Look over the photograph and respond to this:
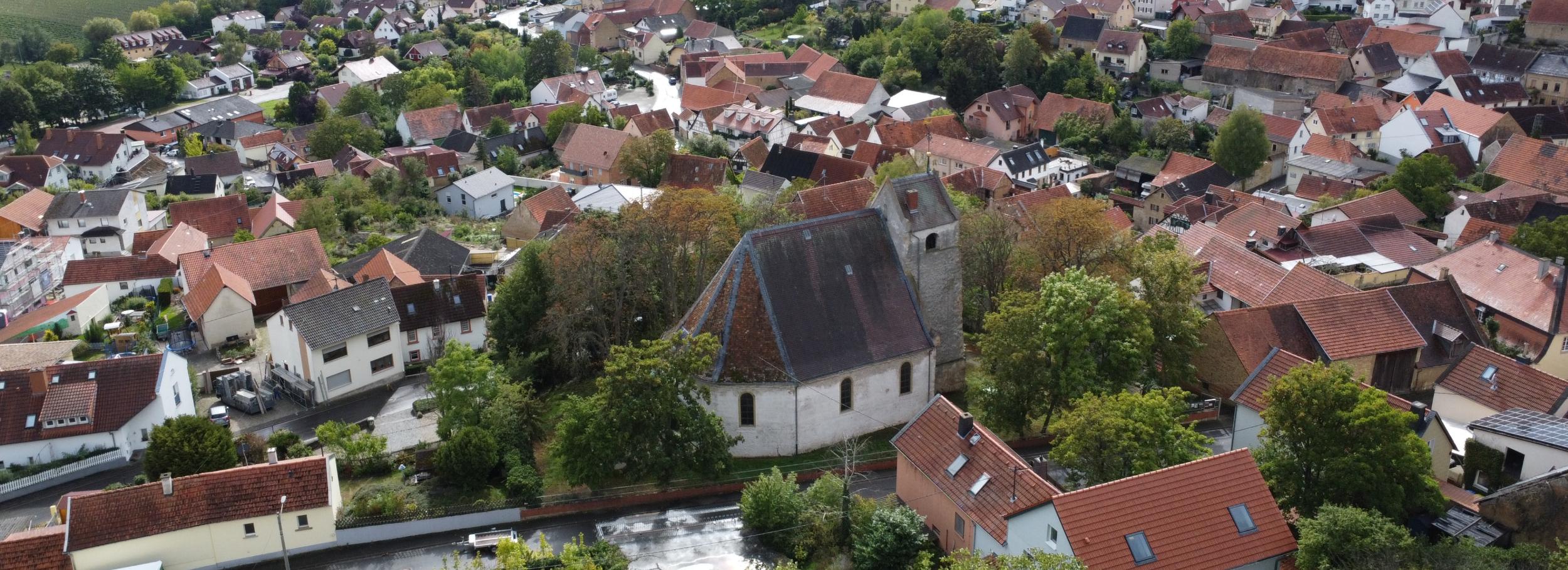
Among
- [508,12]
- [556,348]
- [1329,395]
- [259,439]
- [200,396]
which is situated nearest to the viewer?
[1329,395]

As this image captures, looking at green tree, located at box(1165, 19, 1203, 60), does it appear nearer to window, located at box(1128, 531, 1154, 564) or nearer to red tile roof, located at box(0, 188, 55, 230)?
window, located at box(1128, 531, 1154, 564)

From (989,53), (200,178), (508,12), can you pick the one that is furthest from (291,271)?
(508,12)

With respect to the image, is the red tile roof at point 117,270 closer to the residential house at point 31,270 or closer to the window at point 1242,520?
the residential house at point 31,270

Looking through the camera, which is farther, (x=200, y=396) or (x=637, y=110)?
(x=637, y=110)

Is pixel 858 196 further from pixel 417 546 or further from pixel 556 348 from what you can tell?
pixel 417 546

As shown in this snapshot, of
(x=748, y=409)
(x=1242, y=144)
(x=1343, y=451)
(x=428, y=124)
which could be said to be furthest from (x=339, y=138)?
(x=1343, y=451)

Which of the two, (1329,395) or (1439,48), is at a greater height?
(1329,395)

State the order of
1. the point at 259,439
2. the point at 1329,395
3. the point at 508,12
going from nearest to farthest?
the point at 1329,395 < the point at 259,439 < the point at 508,12

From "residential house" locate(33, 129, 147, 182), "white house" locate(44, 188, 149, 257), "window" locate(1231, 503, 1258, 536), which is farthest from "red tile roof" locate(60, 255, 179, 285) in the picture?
"window" locate(1231, 503, 1258, 536)

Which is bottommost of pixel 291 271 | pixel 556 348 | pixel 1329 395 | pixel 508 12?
pixel 508 12
